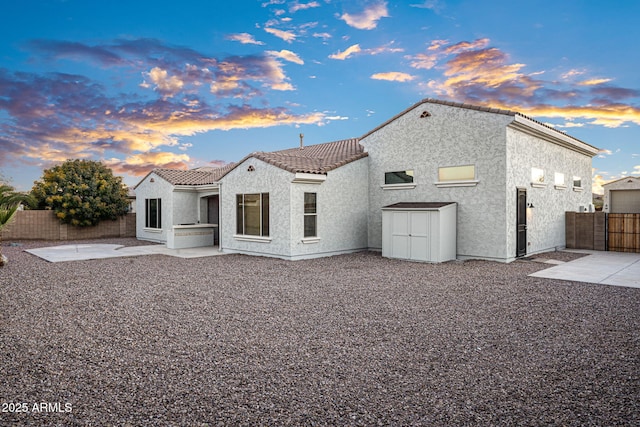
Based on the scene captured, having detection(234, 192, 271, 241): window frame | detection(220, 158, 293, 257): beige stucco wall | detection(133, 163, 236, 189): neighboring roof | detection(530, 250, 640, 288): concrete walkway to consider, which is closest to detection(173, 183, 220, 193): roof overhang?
detection(133, 163, 236, 189): neighboring roof

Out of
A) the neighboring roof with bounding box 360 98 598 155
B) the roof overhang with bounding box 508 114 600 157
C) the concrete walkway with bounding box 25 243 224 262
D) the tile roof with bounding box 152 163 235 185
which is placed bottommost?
the concrete walkway with bounding box 25 243 224 262

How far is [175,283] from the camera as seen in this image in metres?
8.84

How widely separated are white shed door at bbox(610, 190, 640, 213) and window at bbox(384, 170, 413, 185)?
75.5 ft

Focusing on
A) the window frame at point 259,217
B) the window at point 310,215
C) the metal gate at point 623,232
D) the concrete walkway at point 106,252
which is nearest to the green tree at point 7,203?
the concrete walkway at point 106,252

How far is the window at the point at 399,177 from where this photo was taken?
1390 cm

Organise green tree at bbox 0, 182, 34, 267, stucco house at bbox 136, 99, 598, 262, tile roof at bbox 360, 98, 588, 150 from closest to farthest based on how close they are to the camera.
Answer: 1. green tree at bbox 0, 182, 34, 267
2. tile roof at bbox 360, 98, 588, 150
3. stucco house at bbox 136, 99, 598, 262

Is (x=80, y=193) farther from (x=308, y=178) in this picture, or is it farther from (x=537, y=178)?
(x=537, y=178)

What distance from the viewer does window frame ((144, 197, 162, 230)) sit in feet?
62.2

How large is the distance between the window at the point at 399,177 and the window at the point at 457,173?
1.14 meters

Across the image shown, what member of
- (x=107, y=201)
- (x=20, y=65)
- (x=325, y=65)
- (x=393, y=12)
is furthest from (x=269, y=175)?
(x=107, y=201)

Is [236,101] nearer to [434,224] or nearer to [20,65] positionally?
[20,65]

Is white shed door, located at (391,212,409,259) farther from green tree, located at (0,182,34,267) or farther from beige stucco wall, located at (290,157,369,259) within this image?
green tree, located at (0,182,34,267)

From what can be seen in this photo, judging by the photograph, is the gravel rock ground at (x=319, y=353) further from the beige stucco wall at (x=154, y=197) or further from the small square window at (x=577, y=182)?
the small square window at (x=577, y=182)

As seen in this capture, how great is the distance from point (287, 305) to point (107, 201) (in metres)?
18.4
